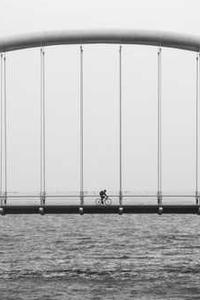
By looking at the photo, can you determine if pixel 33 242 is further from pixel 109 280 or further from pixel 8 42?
pixel 8 42

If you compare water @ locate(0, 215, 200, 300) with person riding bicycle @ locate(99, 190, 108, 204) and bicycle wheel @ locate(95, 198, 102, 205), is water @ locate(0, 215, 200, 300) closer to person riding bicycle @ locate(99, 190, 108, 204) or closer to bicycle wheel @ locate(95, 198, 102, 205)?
bicycle wheel @ locate(95, 198, 102, 205)

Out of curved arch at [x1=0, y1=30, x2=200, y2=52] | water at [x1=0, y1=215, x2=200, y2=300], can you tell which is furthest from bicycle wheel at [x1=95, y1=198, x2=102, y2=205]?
water at [x1=0, y1=215, x2=200, y2=300]

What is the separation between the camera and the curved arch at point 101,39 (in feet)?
141

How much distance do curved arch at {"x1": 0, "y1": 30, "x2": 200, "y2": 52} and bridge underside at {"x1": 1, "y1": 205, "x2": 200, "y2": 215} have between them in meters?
8.62

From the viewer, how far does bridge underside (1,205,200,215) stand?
3922 cm

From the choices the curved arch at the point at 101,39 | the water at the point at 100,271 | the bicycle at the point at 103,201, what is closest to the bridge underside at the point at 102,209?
the bicycle at the point at 103,201

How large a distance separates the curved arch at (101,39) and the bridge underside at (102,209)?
8.62 meters

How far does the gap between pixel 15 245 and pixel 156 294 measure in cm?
5395

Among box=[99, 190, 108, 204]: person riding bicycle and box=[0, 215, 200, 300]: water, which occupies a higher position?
box=[99, 190, 108, 204]: person riding bicycle

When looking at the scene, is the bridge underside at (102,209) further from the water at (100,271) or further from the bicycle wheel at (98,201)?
the water at (100,271)

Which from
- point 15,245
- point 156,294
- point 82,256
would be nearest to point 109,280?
point 156,294

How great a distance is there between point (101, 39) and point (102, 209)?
29.8 feet

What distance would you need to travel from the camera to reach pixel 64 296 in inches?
1922

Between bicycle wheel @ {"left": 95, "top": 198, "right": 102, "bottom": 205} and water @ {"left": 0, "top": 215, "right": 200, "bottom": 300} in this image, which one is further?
water @ {"left": 0, "top": 215, "right": 200, "bottom": 300}
